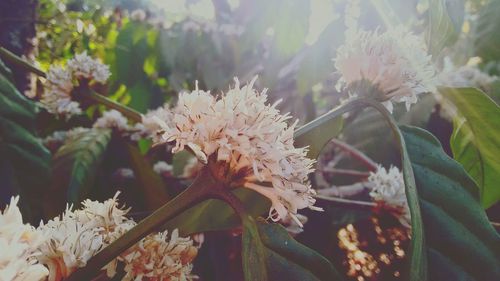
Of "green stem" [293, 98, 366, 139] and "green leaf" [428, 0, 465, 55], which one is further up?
"green leaf" [428, 0, 465, 55]

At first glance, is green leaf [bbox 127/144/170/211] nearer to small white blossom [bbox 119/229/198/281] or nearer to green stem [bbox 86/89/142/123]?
green stem [bbox 86/89/142/123]

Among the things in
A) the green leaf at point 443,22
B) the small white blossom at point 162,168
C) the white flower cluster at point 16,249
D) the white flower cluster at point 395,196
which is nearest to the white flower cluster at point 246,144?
the white flower cluster at point 16,249

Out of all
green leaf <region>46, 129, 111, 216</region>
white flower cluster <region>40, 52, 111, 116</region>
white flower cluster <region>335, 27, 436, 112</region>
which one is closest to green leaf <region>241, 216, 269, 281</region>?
white flower cluster <region>335, 27, 436, 112</region>

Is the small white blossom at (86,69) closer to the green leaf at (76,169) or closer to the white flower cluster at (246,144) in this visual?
the green leaf at (76,169)

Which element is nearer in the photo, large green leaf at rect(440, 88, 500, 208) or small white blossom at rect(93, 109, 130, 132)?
large green leaf at rect(440, 88, 500, 208)

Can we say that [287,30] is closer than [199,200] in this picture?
No

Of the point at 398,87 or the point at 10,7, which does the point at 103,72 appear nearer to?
the point at 10,7

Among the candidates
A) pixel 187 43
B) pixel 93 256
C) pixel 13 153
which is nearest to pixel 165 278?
pixel 93 256
